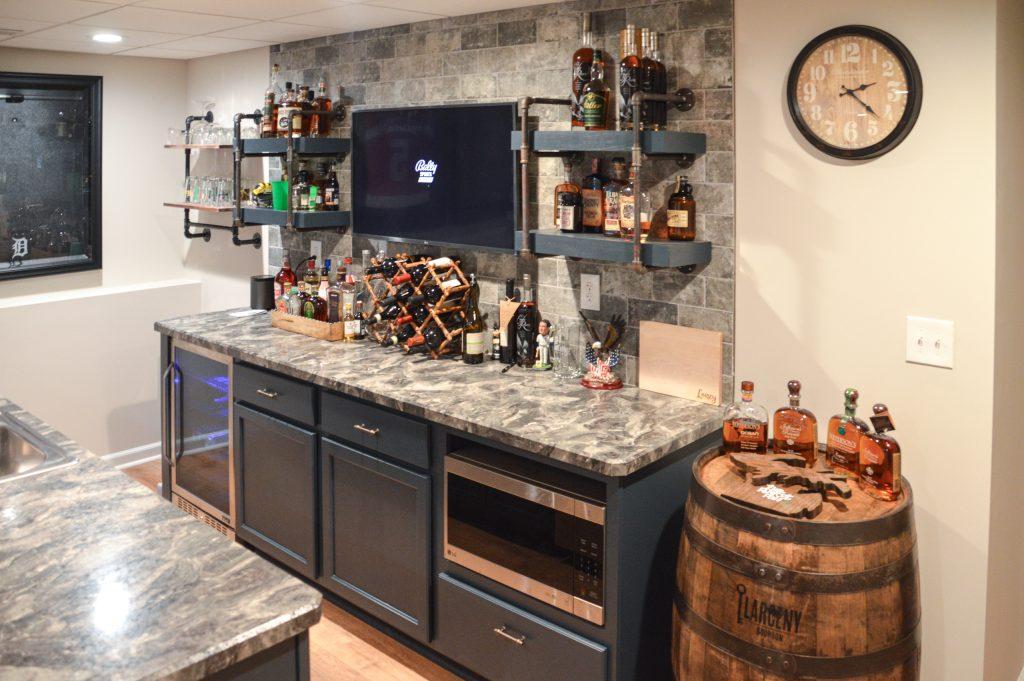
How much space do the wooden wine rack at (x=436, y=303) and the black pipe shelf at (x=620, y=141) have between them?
0.73m

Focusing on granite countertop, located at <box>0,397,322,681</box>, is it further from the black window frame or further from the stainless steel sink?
the black window frame

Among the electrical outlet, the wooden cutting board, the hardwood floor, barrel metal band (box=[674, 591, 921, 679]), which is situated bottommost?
the hardwood floor

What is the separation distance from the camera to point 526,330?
3170 millimetres

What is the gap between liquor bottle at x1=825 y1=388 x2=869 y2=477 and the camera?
7.31 ft

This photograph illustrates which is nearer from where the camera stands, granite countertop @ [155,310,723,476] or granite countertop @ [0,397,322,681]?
granite countertop @ [0,397,322,681]

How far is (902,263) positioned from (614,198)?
0.86 m

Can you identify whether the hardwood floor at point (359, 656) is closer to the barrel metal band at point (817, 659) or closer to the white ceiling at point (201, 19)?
the barrel metal band at point (817, 659)

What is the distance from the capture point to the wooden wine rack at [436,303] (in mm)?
3309

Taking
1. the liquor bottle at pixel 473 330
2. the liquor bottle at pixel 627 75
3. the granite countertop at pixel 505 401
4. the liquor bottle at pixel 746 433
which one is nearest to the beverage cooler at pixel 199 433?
the granite countertop at pixel 505 401

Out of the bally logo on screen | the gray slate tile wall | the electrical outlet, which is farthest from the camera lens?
the bally logo on screen

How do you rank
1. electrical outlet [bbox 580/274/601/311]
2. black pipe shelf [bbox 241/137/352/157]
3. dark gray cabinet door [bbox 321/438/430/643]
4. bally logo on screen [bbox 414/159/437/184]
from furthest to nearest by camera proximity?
1. black pipe shelf [bbox 241/137/352/157]
2. bally logo on screen [bbox 414/159/437/184]
3. electrical outlet [bbox 580/274/601/311]
4. dark gray cabinet door [bbox 321/438/430/643]

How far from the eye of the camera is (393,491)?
2.87 m

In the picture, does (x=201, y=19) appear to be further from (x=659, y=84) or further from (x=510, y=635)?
(x=510, y=635)

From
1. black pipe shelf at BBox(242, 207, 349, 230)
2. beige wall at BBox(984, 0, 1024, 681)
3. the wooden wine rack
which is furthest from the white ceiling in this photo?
beige wall at BBox(984, 0, 1024, 681)
